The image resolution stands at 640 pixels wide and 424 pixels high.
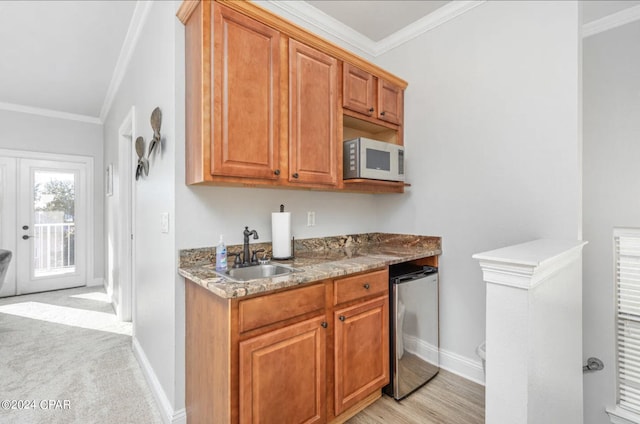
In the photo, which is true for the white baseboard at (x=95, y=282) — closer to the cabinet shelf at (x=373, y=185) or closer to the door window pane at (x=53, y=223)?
the door window pane at (x=53, y=223)

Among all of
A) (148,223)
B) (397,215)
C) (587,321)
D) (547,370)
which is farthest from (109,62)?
(587,321)

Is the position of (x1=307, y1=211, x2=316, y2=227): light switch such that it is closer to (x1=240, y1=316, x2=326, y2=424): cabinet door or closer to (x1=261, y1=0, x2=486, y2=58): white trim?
(x1=240, y1=316, x2=326, y2=424): cabinet door

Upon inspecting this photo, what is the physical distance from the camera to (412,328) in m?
2.09

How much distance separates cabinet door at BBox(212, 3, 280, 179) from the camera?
1.56 m

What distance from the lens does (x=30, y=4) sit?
2.27 meters

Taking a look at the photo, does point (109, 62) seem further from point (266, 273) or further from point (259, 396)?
point (259, 396)

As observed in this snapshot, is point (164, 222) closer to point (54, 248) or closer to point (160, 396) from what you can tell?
point (160, 396)

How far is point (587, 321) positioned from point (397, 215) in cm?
169

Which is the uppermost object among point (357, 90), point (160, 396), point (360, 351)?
point (357, 90)

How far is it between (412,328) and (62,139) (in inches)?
233

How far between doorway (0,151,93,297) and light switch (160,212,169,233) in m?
4.25

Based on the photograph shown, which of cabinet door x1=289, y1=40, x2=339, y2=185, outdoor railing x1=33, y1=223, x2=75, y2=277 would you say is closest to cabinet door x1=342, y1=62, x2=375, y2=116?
cabinet door x1=289, y1=40, x2=339, y2=185

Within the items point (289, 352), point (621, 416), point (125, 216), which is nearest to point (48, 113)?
point (125, 216)

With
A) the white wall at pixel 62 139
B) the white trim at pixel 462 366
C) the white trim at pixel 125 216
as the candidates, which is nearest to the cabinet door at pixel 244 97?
the white trim at pixel 125 216
